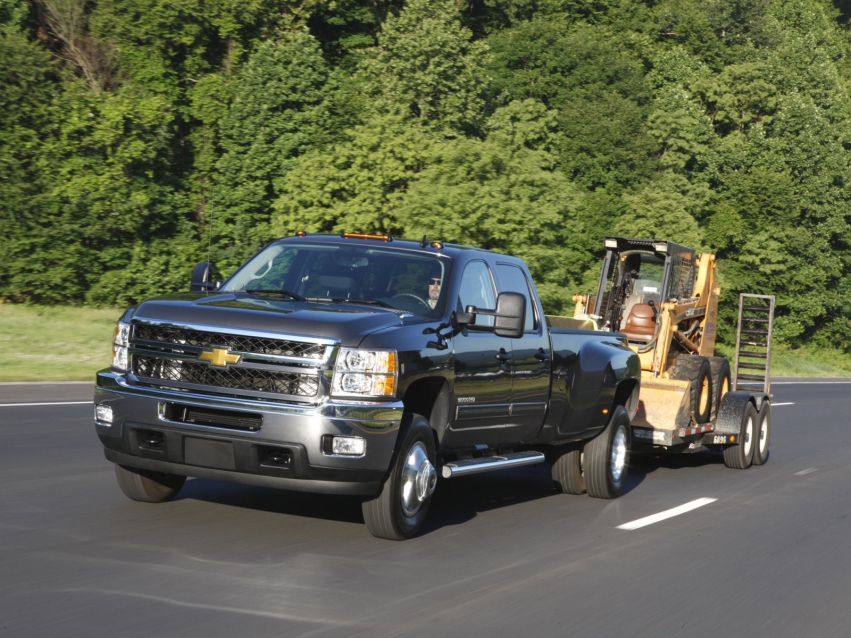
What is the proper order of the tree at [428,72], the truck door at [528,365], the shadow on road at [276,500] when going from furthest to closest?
the tree at [428,72], the truck door at [528,365], the shadow on road at [276,500]

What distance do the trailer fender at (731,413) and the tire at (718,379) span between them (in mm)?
94

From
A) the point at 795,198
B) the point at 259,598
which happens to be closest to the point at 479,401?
the point at 259,598

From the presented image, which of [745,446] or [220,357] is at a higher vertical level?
[220,357]

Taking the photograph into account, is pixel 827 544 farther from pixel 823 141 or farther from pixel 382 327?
pixel 823 141

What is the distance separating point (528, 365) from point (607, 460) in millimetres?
1919

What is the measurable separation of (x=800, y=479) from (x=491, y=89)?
47552 millimetres

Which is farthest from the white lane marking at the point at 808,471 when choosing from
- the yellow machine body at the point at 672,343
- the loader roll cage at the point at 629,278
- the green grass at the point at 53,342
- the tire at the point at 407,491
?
the green grass at the point at 53,342

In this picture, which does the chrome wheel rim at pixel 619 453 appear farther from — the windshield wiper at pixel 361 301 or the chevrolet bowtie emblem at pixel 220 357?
the chevrolet bowtie emblem at pixel 220 357

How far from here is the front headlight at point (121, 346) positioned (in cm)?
793

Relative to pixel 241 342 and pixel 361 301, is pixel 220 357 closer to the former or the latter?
pixel 241 342

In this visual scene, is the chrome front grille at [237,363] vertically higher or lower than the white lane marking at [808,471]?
higher

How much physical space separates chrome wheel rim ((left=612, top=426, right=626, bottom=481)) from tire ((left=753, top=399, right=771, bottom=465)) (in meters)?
4.46

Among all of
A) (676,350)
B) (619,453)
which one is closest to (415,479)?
(619,453)

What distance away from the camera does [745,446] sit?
1510 cm
